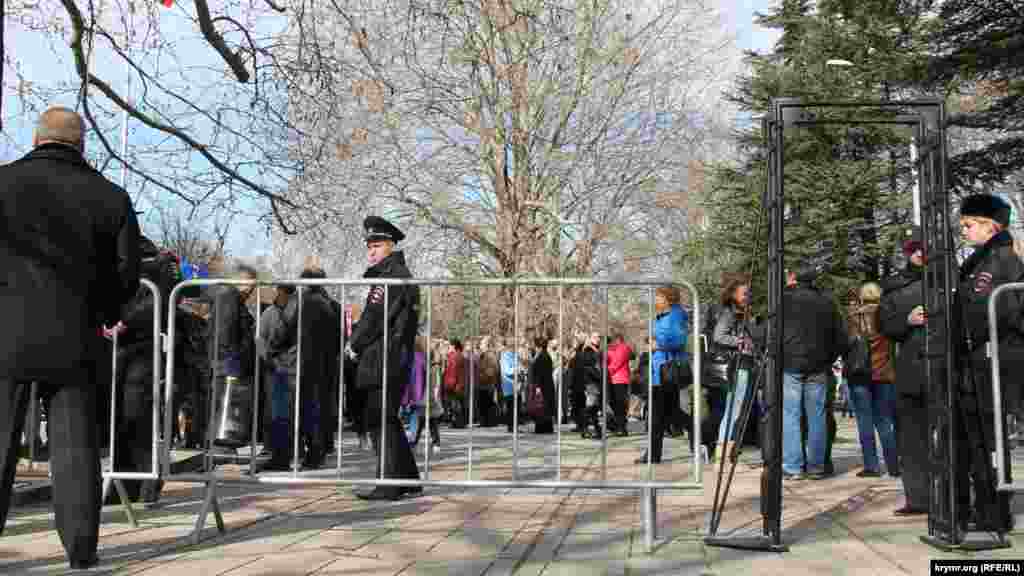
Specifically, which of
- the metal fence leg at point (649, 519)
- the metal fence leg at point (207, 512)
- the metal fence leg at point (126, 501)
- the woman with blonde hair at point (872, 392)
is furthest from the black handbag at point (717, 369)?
the metal fence leg at point (126, 501)

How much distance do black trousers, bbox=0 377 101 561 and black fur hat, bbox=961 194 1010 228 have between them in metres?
4.87

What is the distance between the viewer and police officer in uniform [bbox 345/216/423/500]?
7652 millimetres

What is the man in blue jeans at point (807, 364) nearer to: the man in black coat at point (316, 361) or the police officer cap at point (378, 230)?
the police officer cap at point (378, 230)

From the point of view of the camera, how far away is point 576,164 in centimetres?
2766

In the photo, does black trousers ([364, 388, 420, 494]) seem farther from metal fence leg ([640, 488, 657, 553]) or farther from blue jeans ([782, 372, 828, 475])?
blue jeans ([782, 372, 828, 475])

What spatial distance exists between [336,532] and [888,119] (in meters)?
3.86

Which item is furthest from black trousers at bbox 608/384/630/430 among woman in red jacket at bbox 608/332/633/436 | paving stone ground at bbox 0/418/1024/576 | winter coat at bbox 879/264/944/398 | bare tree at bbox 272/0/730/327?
bare tree at bbox 272/0/730/327

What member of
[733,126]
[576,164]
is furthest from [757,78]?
[576,164]

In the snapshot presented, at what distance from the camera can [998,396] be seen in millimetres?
6250

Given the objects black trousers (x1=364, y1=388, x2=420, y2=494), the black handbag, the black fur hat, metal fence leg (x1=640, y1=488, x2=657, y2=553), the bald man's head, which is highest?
the bald man's head

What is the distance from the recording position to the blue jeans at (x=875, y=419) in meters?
9.89

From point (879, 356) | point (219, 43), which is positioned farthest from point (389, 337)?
point (879, 356)

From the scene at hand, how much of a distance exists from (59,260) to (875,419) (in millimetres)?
7504

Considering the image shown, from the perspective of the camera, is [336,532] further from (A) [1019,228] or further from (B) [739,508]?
(A) [1019,228]
